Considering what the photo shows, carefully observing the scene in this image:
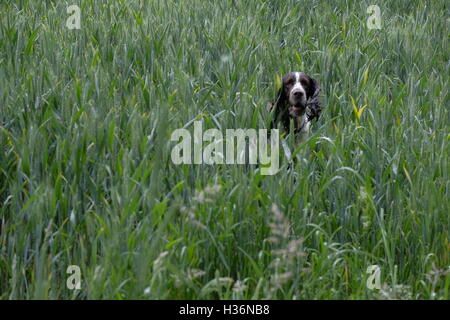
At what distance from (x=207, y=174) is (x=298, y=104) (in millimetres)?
1095

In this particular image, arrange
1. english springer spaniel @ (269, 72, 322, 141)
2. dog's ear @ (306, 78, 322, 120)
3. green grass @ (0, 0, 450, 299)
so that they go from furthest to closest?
dog's ear @ (306, 78, 322, 120)
english springer spaniel @ (269, 72, 322, 141)
green grass @ (0, 0, 450, 299)

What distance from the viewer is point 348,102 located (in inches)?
166

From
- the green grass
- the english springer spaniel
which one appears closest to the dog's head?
the english springer spaniel

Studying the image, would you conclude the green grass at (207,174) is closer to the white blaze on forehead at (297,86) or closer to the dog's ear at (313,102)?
the dog's ear at (313,102)

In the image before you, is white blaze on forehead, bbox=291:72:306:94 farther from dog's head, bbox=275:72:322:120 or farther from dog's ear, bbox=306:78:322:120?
dog's ear, bbox=306:78:322:120

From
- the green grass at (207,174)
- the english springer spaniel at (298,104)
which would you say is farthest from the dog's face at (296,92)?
the green grass at (207,174)

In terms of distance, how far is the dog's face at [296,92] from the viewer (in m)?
3.99

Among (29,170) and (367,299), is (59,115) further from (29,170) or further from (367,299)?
(367,299)

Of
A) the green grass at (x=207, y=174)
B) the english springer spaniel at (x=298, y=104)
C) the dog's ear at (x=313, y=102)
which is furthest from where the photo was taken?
the dog's ear at (x=313, y=102)

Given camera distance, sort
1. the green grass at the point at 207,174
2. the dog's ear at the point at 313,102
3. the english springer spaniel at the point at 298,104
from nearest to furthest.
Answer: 1. the green grass at the point at 207,174
2. the english springer spaniel at the point at 298,104
3. the dog's ear at the point at 313,102

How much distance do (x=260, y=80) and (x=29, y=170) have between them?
188 cm

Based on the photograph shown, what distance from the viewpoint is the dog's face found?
13.1 ft

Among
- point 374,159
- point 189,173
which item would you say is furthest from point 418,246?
point 189,173

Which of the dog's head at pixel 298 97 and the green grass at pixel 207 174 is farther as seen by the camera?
the dog's head at pixel 298 97
